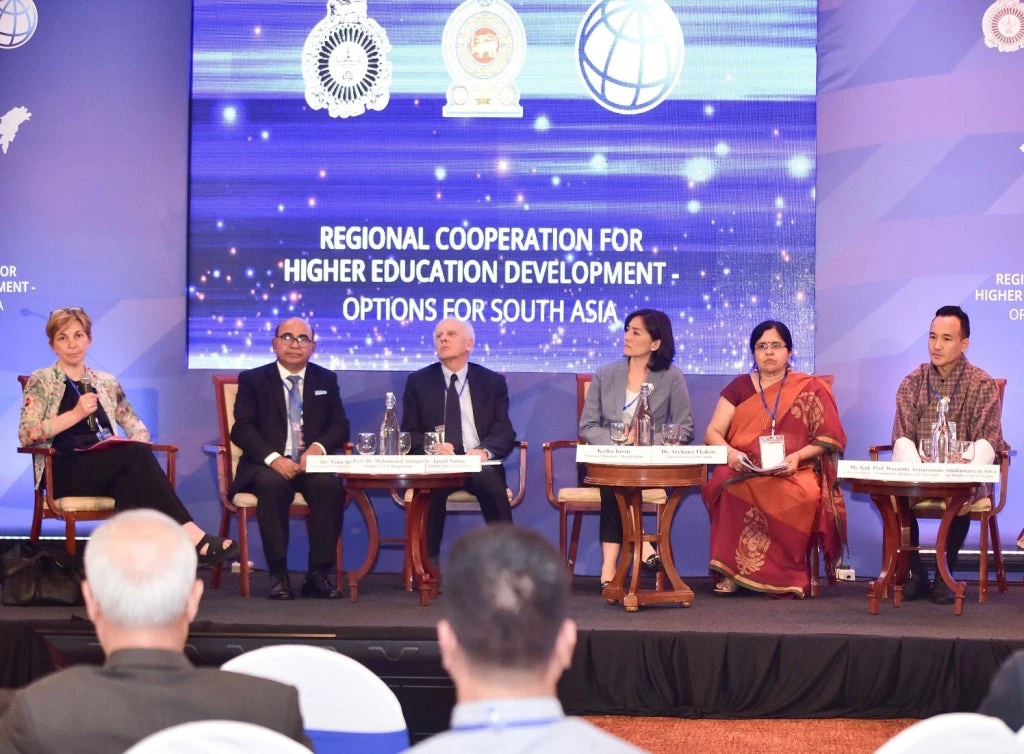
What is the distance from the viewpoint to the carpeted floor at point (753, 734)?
379 cm

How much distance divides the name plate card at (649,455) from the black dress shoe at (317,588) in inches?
48.4

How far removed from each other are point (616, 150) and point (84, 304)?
9.12 feet

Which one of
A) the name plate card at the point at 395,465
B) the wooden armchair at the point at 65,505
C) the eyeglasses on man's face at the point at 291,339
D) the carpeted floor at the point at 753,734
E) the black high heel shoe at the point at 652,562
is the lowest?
the carpeted floor at the point at 753,734

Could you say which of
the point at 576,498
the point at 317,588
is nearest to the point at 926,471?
the point at 576,498

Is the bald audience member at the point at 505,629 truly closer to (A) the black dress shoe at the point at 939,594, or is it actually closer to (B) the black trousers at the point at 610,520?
(B) the black trousers at the point at 610,520

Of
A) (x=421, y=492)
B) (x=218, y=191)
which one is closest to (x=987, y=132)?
(x=421, y=492)

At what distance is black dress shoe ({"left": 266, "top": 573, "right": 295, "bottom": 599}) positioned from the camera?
199 inches

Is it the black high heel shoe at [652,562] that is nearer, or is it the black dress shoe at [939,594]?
the black dress shoe at [939,594]

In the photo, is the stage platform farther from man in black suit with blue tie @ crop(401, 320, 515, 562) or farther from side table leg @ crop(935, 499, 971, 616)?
man in black suit with blue tie @ crop(401, 320, 515, 562)

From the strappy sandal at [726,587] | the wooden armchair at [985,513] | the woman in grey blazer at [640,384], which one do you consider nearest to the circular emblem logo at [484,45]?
the woman in grey blazer at [640,384]

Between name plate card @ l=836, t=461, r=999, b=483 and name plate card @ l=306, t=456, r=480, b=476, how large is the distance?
1492 mm

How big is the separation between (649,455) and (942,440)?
3.79 feet

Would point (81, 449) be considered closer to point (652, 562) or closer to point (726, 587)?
point (652, 562)

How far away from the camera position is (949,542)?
540 centimetres
